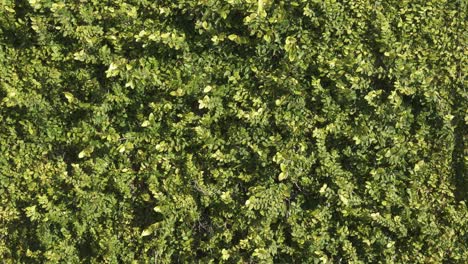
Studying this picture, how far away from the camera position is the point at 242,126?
3383 millimetres

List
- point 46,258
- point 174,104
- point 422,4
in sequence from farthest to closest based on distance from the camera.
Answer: point 46,258 < point 174,104 < point 422,4

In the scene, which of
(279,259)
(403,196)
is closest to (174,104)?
(279,259)

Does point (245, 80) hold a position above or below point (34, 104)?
above

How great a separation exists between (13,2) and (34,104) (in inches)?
27.1

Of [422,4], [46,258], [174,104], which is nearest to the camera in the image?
[422,4]

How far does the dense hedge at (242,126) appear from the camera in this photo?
10.6 feet

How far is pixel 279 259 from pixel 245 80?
1236 millimetres

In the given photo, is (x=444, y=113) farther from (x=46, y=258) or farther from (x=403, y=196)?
(x=46, y=258)

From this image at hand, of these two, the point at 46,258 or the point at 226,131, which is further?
the point at 46,258

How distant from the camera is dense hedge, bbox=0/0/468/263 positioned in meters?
3.24

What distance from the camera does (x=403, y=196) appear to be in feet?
11.1

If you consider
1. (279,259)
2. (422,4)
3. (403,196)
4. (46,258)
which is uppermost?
(422,4)

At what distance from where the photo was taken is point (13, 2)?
345 cm

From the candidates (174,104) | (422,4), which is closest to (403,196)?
(422,4)
